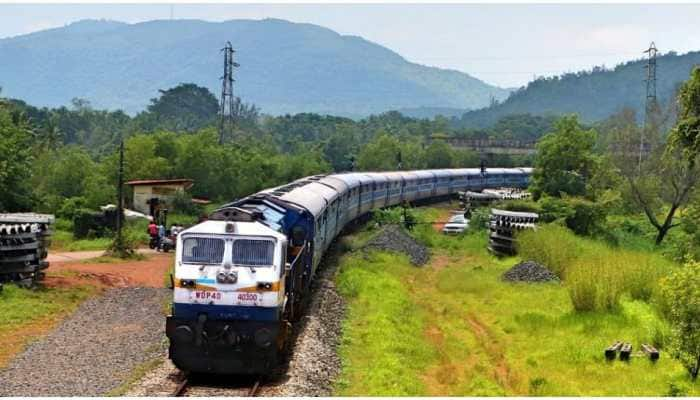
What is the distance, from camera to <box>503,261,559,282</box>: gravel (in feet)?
107

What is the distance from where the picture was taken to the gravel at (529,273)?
107 ft

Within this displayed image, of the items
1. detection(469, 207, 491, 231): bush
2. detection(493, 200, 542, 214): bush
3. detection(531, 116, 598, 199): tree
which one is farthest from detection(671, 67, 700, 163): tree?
detection(531, 116, 598, 199): tree

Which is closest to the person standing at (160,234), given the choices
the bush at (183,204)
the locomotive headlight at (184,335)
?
the bush at (183,204)

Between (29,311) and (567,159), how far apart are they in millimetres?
38250

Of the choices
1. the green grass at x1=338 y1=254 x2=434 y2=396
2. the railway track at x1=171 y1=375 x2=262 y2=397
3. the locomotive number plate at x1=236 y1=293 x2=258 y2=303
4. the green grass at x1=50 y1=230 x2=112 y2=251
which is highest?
the locomotive number plate at x1=236 y1=293 x2=258 y2=303

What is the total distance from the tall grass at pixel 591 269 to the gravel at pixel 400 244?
5.25 m

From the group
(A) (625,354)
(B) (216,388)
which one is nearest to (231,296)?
(B) (216,388)

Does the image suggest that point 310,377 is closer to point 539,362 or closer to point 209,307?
point 209,307

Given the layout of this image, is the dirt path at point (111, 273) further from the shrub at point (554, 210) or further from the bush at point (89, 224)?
the shrub at point (554, 210)

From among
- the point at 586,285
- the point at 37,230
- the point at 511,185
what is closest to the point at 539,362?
the point at 586,285

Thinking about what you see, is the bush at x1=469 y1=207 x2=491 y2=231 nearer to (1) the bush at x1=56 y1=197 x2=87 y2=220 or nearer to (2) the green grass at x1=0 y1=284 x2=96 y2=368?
(1) the bush at x1=56 y1=197 x2=87 y2=220

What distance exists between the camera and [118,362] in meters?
18.6

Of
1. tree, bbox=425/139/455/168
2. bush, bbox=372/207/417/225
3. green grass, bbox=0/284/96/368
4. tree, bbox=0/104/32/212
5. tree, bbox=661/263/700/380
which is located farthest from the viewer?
tree, bbox=425/139/455/168

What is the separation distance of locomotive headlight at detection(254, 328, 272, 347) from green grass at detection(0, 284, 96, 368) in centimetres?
621
